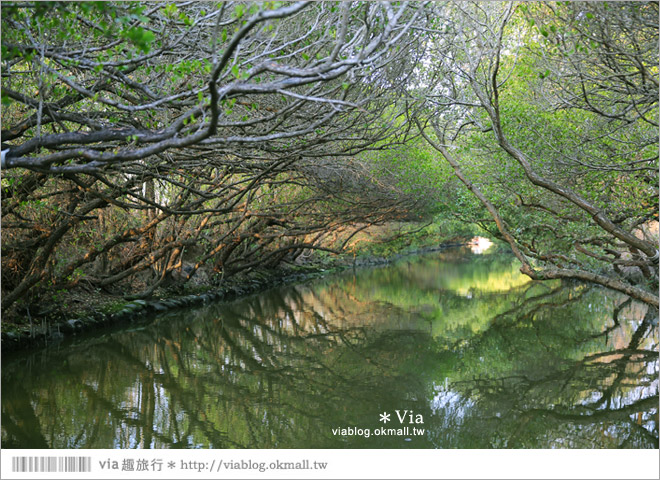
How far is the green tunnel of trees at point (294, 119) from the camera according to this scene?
6.03 m

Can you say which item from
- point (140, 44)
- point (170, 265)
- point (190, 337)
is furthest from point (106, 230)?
point (140, 44)

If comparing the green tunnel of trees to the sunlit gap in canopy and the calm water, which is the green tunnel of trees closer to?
the calm water

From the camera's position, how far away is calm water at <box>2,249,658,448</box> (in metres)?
7.48

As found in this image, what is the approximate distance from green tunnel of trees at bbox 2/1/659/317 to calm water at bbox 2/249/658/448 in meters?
1.87

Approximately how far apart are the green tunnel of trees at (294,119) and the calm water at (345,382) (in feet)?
6.13

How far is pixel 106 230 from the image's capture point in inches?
640

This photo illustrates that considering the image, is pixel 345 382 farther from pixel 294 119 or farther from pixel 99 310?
pixel 99 310

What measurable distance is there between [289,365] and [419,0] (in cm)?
711

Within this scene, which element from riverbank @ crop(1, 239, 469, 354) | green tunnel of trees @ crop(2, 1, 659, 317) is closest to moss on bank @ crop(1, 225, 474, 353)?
riverbank @ crop(1, 239, 469, 354)

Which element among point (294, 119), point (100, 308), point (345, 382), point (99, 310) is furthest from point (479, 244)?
point (294, 119)

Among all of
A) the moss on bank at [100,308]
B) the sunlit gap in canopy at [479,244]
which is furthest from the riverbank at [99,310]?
the sunlit gap in canopy at [479,244]

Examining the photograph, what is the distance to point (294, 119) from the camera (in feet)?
32.4

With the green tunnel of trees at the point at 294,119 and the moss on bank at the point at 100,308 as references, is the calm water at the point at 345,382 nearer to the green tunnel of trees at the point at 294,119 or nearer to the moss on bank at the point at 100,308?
the moss on bank at the point at 100,308

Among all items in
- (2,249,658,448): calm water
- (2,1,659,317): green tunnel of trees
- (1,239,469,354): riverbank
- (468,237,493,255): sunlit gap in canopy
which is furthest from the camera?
(468,237,493,255): sunlit gap in canopy
